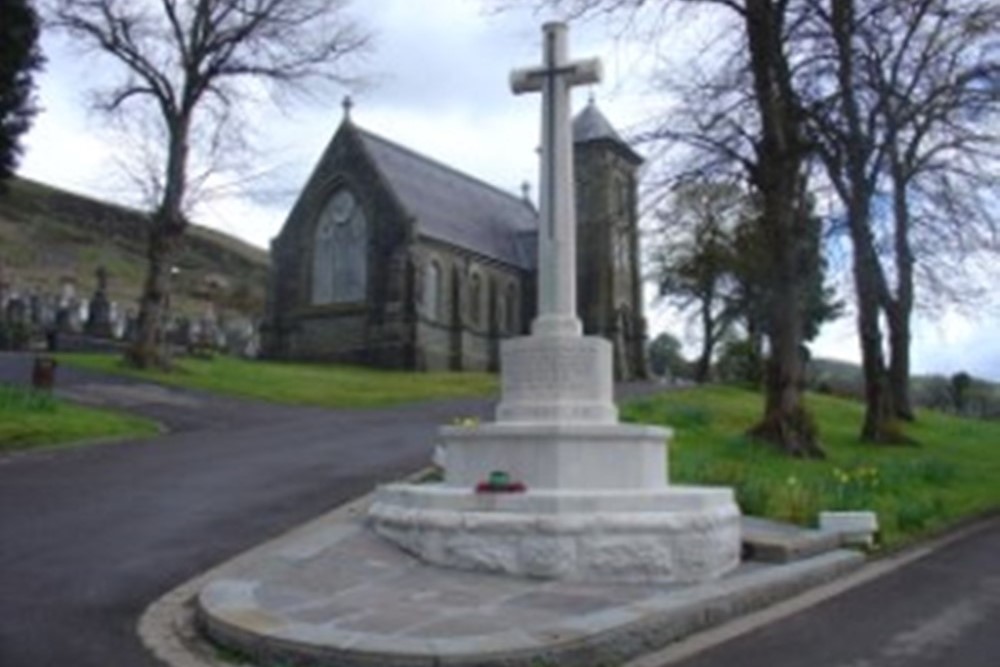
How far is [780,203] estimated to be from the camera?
878 inches

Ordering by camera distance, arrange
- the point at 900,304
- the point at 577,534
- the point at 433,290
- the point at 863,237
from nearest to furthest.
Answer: the point at 577,534, the point at 863,237, the point at 900,304, the point at 433,290

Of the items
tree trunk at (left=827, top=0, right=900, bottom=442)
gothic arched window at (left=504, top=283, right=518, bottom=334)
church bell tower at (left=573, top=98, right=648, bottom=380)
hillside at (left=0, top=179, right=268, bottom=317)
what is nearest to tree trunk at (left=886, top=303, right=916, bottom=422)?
tree trunk at (left=827, top=0, right=900, bottom=442)

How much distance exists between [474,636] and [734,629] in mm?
2333

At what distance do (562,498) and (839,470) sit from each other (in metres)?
8.98

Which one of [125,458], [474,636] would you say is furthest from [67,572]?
[125,458]

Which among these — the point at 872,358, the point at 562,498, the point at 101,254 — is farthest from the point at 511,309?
the point at 562,498

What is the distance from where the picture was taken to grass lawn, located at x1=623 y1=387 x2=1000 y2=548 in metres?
15.1

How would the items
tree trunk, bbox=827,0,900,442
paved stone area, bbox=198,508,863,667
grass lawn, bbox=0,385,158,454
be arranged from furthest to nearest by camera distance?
tree trunk, bbox=827,0,900,442 < grass lawn, bbox=0,385,158,454 < paved stone area, bbox=198,508,863,667

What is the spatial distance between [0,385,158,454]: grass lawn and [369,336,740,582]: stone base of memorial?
969 centimetres

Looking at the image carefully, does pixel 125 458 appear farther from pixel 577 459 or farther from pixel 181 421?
pixel 577 459

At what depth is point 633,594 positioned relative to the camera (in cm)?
1002

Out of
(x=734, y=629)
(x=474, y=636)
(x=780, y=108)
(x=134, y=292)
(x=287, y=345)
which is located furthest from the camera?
(x=134, y=292)

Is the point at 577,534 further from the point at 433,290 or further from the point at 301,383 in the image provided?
the point at 433,290

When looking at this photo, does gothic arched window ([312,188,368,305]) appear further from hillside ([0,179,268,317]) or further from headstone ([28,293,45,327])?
hillside ([0,179,268,317])
